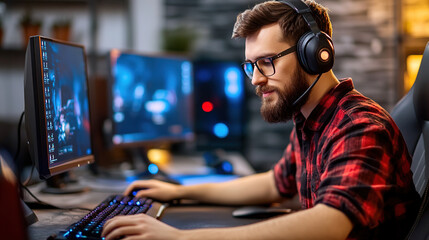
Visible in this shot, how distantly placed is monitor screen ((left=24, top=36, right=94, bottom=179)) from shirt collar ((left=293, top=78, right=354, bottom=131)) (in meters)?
0.67

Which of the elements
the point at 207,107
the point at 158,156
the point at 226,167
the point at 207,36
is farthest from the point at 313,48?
the point at 207,36

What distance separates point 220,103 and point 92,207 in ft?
4.90

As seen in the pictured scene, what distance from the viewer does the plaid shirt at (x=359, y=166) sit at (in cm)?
86

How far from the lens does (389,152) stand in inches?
36.5

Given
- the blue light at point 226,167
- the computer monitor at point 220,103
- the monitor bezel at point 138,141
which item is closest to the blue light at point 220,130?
the computer monitor at point 220,103

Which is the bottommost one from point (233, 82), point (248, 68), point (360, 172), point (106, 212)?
point (106, 212)

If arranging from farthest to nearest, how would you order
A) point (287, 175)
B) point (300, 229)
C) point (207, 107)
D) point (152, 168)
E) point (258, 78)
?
point (207, 107) → point (152, 168) → point (287, 175) → point (258, 78) → point (300, 229)

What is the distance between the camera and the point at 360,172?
88 centimetres

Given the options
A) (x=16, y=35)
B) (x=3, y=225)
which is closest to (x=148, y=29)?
(x=16, y=35)

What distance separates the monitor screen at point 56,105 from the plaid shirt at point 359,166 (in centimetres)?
66

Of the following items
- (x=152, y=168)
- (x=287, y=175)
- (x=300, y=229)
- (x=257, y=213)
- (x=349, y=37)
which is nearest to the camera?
(x=300, y=229)

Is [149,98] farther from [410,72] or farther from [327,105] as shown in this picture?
[410,72]

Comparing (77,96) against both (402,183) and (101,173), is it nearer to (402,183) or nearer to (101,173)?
(101,173)

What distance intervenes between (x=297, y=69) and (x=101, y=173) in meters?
1.11
